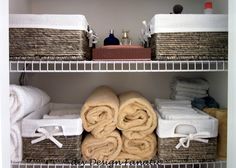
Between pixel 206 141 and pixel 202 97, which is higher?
pixel 202 97

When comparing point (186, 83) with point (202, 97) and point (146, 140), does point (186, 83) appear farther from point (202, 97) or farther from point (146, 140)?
point (146, 140)

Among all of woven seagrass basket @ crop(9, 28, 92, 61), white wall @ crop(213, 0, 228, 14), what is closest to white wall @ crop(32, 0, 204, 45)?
white wall @ crop(213, 0, 228, 14)

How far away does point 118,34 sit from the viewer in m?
1.30

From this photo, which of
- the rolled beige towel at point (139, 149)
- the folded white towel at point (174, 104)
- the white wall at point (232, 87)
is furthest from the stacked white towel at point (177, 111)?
the white wall at point (232, 87)

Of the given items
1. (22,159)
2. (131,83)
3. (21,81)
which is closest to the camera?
→ (22,159)

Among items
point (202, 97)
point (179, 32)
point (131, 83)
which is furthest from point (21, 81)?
point (202, 97)

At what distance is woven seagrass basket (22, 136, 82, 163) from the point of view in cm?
88

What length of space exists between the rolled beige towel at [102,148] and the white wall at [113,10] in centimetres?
56

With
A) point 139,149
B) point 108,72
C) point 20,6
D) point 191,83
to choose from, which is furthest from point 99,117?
point 20,6

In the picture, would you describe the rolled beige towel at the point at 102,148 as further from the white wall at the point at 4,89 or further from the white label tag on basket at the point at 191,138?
the white wall at the point at 4,89

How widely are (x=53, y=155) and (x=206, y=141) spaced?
1.77 feet

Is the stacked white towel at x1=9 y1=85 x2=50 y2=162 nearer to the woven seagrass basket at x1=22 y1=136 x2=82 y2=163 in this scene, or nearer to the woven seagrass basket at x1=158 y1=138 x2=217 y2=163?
Result: the woven seagrass basket at x1=22 y1=136 x2=82 y2=163

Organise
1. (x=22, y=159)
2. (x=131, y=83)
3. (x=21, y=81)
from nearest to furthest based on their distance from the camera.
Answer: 1. (x=22, y=159)
2. (x=21, y=81)
3. (x=131, y=83)

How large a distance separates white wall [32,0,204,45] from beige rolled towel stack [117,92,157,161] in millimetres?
481
